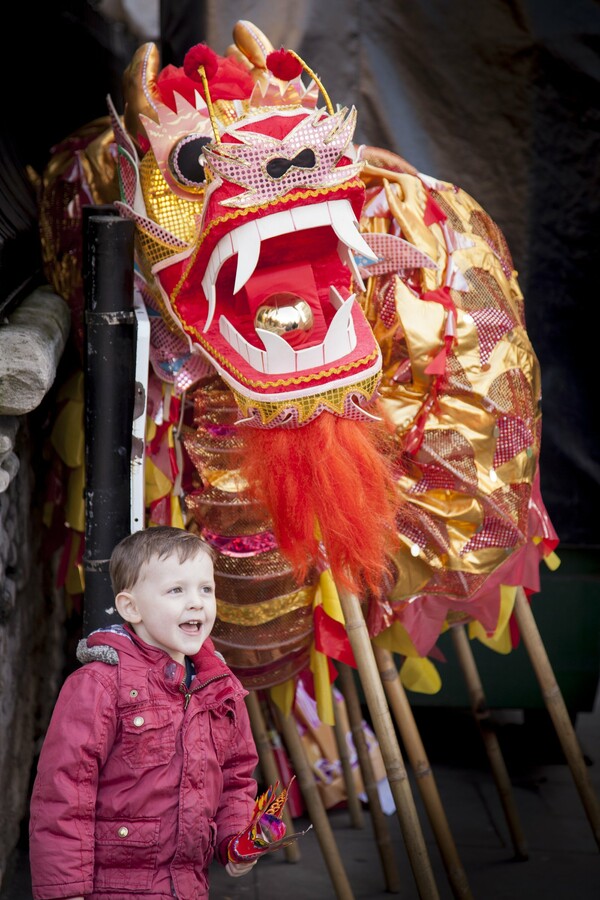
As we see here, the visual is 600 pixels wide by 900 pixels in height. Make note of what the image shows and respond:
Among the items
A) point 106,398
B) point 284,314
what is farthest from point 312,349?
point 106,398

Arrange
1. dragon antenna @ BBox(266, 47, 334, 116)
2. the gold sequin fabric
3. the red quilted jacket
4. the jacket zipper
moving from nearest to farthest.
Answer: the red quilted jacket, the jacket zipper, dragon antenna @ BBox(266, 47, 334, 116), the gold sequin fabric

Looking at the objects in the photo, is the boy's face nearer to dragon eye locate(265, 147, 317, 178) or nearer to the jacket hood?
the jacket hood

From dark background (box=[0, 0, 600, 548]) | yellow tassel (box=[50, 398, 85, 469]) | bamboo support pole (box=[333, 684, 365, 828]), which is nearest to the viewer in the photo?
yellow tassel (box=[50, 398, 85, 469])

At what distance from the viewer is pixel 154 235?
6.48 ft

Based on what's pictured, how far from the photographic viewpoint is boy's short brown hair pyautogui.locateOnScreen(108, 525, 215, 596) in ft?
5.30

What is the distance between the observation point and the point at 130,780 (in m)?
1.58

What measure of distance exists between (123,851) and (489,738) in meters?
1.33

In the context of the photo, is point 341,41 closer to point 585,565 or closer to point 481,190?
point 481,190

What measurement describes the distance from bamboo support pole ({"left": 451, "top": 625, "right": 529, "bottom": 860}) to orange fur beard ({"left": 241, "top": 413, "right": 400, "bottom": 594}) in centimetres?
86

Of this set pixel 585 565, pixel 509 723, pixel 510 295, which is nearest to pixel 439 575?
pixel 510 295

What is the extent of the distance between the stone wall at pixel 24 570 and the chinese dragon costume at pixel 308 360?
221 mm

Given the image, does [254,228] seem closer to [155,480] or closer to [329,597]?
[155,480]

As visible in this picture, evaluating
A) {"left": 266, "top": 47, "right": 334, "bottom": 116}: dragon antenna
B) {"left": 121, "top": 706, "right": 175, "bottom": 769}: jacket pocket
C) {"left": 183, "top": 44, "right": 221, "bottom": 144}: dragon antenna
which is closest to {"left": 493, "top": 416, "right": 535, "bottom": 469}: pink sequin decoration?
{"left": 266, "top": 47, "right": 334, "bottom": 116}: dragon antenna

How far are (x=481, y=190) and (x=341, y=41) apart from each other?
1.50 ft
